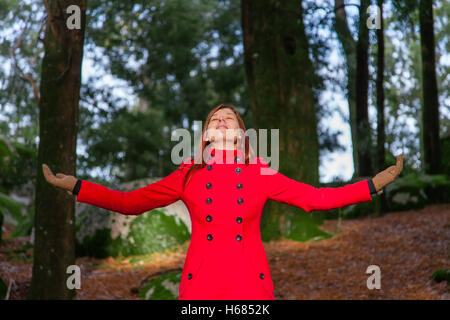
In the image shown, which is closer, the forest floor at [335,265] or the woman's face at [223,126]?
the woman's face at [223,126]

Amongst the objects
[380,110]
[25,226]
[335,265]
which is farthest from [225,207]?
[25,226]

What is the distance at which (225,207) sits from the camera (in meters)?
2.94

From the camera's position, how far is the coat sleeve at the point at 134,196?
2.93 m

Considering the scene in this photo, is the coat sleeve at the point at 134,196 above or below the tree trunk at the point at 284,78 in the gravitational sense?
below

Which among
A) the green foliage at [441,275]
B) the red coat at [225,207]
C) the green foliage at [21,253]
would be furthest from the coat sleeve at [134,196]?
the green foliage at [21,253]

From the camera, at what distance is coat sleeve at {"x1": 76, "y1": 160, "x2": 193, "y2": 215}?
2.93 metres

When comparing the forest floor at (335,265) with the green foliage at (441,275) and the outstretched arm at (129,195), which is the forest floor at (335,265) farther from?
the outstretched arm at (129,195)

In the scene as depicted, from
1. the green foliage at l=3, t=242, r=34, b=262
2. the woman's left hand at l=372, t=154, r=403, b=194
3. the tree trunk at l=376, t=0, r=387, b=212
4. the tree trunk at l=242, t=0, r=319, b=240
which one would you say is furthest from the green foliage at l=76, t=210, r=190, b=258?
the woman's left hand at l=372, t=154, r=403, b=194

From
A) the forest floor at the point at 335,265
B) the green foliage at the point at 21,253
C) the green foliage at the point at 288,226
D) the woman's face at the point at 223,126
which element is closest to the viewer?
the woman's face at the point at 223,126

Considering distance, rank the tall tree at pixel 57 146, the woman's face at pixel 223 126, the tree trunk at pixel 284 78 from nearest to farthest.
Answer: the woman's face at pixel 223 126 → the tall tree at pixel 57 146 → the tree trunk at pixel 284 78

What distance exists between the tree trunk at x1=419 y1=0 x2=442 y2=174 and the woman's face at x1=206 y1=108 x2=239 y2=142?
34.4ft

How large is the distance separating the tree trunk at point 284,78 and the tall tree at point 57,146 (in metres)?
4.38
